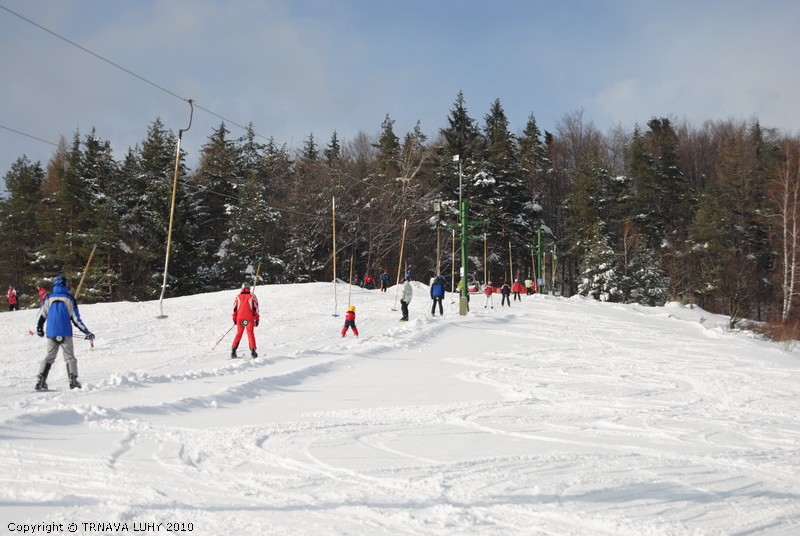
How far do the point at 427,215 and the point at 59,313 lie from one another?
50.5 m

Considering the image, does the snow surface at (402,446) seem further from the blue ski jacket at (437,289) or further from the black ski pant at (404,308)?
the blue ski jacket at (437,289)

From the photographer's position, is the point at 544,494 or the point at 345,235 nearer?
the point at 544,494

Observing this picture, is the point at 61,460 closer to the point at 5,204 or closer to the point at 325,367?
the point at 325,367

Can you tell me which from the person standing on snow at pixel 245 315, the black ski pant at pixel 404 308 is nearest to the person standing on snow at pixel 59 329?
the person standing on snow at pixel 245 315

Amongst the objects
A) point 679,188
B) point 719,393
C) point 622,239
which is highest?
point 679,188

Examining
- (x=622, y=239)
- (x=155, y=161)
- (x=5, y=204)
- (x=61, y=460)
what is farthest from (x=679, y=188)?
(x=61, y=460)

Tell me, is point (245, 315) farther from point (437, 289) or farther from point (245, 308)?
point (437, 289)

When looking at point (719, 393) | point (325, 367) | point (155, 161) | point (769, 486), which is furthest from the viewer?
point (155, 161)

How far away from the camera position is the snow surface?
446 centimetres

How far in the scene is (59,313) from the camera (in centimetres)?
962

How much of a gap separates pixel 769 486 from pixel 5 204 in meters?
57.6

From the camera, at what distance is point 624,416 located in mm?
9008

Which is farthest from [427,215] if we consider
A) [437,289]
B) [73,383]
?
[73,383]

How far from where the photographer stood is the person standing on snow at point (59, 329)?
9.36m
